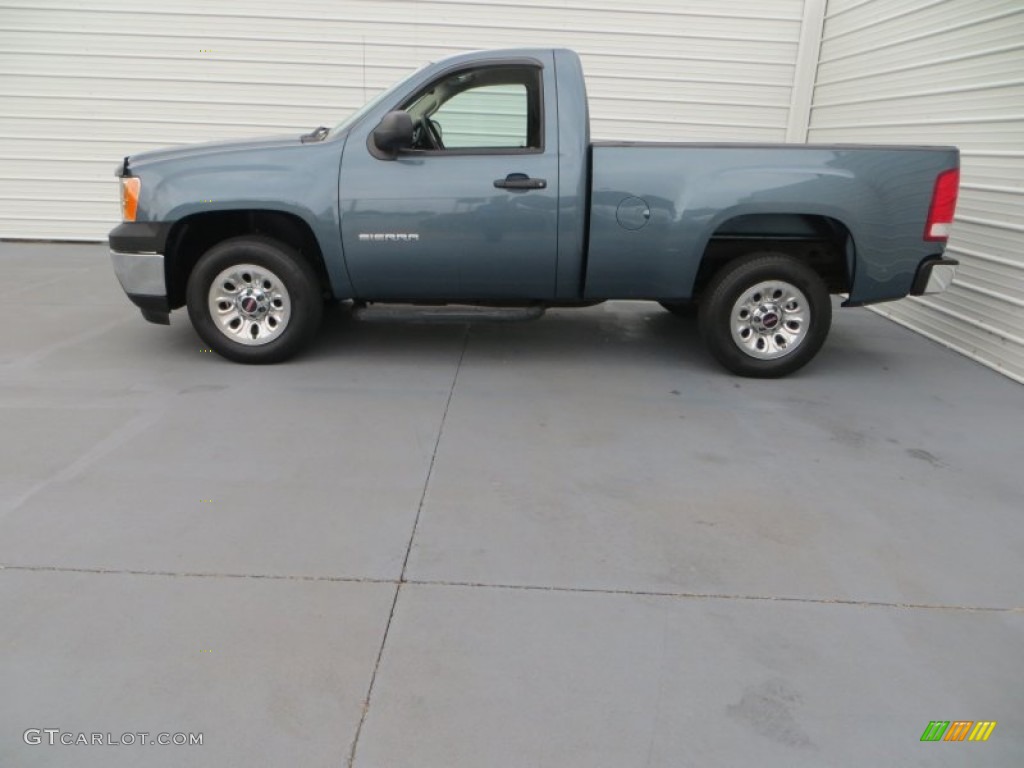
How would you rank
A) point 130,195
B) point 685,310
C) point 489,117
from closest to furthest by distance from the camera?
point 130,195 → point 489,117 → point 685,310

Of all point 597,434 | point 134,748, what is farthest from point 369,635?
point 597,434

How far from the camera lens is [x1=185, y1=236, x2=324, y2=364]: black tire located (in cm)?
519

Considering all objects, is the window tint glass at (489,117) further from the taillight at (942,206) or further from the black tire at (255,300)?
the taillight at (942,206)

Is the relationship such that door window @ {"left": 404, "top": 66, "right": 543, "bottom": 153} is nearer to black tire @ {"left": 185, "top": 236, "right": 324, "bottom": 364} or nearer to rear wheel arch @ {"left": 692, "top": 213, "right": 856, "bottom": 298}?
black tire @ {"left": 185, "top": 236, "right": 324, "bottom": 364}

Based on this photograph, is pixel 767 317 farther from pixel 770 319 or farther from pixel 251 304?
pixel 251 304

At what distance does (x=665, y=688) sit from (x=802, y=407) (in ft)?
9.54

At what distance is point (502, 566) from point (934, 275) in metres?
3.70

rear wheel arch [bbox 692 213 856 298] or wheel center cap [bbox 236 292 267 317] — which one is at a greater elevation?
rear wheel arch [bbox 692 213 856 298]

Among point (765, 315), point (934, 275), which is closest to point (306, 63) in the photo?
point (765, 315)

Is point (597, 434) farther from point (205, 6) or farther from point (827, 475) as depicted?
point (205, 6)

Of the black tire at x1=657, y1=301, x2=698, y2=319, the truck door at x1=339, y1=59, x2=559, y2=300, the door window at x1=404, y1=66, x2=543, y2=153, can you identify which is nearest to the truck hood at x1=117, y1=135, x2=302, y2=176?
the truck door at x1=339, y1=59, x2=559, y2=300

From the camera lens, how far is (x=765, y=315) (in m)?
5.29

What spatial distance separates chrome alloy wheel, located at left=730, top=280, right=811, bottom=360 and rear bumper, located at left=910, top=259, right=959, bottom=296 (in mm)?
719

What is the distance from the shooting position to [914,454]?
423 cm
